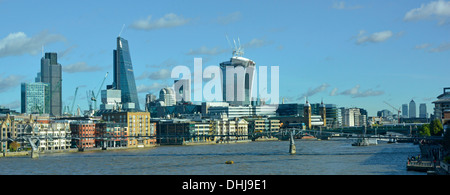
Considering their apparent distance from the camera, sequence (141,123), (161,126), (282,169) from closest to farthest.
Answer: (282,169) → (141,123) → (161,126)

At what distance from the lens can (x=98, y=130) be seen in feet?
416

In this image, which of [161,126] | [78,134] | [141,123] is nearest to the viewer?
[78,134]

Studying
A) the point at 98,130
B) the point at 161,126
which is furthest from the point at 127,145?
the point at 161,126
